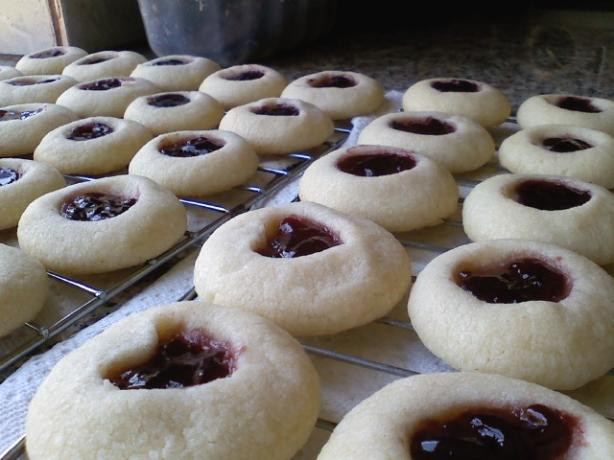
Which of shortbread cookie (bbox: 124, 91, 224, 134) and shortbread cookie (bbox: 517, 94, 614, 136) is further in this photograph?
shortbread cookie (bbox: 124, 91, 224, 134)

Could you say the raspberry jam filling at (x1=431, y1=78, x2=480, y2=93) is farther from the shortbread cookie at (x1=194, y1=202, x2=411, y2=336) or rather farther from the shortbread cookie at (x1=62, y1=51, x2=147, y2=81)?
the shortbread cookie at (x1=62, y1=51, x2=147, y2=81)

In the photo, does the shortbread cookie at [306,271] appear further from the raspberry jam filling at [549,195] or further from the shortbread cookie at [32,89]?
the shortbread cookie at [32,89]

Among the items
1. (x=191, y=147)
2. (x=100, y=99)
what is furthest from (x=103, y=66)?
(x=191, y=147)

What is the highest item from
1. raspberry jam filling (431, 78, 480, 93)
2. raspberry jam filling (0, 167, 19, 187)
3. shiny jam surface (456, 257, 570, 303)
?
raspberry jam filling (431, 78, 480, 93)

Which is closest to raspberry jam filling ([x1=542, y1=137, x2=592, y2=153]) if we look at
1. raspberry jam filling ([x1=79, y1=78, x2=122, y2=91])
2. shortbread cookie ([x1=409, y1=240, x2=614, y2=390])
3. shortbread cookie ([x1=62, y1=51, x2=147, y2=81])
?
shortbread cookie ([x1=409, y1=240, x2=614, y2=390])

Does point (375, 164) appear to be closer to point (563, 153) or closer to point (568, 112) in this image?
point (563, 153)

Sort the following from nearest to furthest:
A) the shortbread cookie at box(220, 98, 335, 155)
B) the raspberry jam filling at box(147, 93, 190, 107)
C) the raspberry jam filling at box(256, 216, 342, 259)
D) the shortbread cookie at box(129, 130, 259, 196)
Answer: the raspberry jam filling at box(256, 216, 342, 259) → the shortbread cookie at box(129, 130, 259, 196) → the shortbread cookie at box(220, 98, 335, 155) → the raspberry jam filling at box(147, 93, 190, 107)
